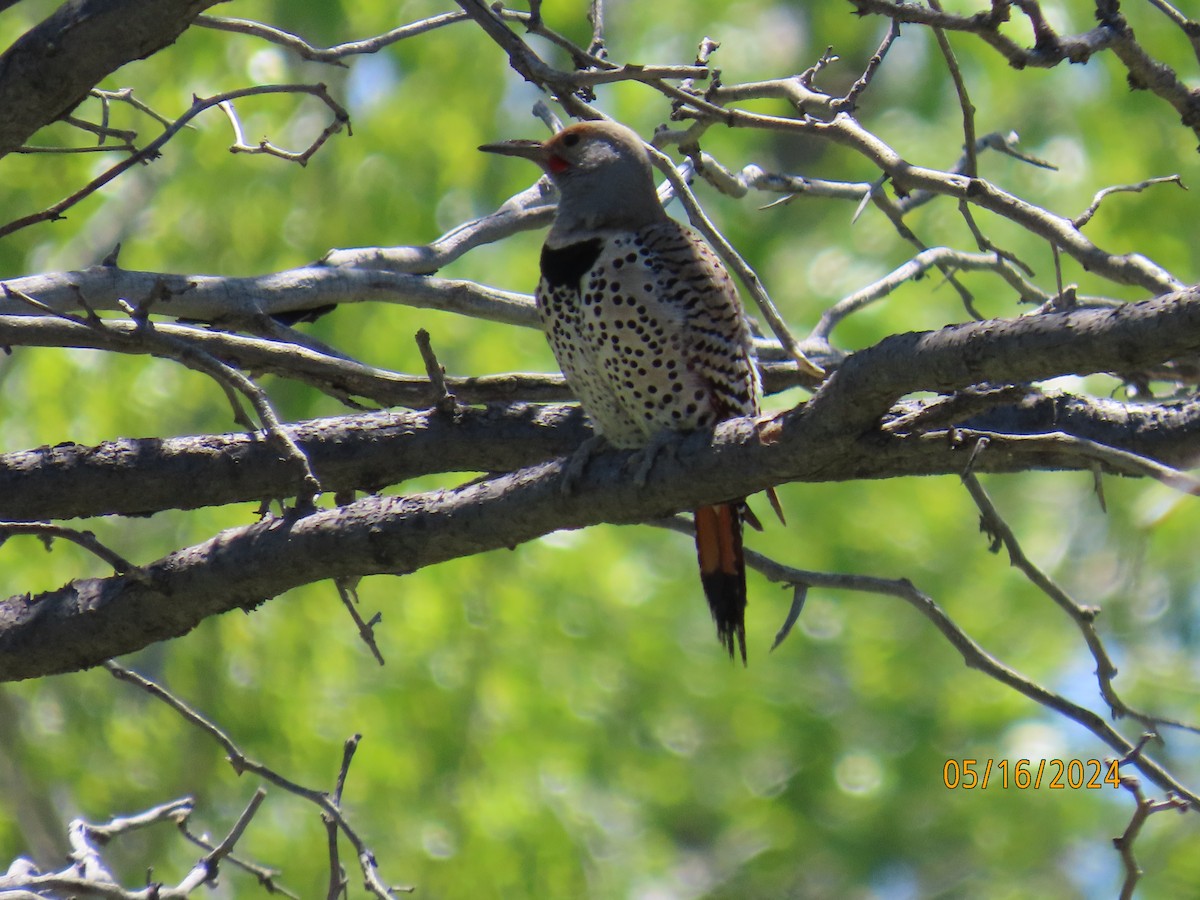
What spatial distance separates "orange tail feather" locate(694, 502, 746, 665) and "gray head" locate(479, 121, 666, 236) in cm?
108

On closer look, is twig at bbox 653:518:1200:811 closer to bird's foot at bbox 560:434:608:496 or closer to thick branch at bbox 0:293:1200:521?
thick branch at bbox 0:293:1200:521

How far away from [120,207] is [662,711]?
17.2ft

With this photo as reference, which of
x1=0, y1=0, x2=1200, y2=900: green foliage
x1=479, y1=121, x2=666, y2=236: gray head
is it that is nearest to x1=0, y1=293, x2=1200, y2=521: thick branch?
x1=479, y1=121, x2=666, y2=236: gray head

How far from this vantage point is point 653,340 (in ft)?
14.0

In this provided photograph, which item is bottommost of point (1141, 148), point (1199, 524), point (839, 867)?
point (839, 867)

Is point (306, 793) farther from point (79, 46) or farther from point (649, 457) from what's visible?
point (79, 46)

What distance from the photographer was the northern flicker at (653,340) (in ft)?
13.7

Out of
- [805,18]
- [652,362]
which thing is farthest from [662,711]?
[805,18]

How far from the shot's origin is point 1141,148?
7.89 m

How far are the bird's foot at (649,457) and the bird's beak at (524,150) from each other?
177 cm

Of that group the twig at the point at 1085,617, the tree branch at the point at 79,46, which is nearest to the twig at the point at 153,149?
the tree branch at the point at 79,46

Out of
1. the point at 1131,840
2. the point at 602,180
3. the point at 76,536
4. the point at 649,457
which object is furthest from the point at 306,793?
the point at 602,180

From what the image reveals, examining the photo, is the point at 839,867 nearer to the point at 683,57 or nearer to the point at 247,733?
the point at 247,733
